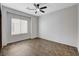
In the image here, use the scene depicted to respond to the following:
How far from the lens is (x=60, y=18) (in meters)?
3.17

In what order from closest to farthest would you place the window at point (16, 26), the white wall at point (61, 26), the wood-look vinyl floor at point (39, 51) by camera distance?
1. the wood-look vinyl floor at point (39, 51)
2. the white wall at point (61, 26)
3. the window at point (16, 26)

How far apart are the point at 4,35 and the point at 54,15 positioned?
2.87 meters

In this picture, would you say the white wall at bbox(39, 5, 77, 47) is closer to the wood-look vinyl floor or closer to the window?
the wood-look vinyl floor

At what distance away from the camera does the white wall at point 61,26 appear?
262cm

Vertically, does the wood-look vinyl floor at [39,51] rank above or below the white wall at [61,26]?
below

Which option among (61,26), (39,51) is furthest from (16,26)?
(61,26)

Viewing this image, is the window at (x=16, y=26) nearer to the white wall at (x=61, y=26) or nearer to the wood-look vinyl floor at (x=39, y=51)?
the wood-look vinyl floor at (x=39, y=51)

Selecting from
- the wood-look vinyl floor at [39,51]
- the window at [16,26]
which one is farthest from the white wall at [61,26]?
the window at [16,26]

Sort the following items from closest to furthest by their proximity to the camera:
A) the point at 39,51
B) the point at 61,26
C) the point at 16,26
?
1. the point at 39,51
2. the point at 61,26
3. the point at 16,26

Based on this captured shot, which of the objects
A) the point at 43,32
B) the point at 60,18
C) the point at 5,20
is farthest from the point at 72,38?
the point at 5,20

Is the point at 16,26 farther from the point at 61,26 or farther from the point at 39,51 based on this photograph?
the point at 61,26

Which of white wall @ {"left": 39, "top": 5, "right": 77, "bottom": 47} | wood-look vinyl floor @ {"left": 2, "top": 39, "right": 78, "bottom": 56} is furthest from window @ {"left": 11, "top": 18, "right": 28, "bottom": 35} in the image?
white wall @ {"left": 39, "top": 5, "right": 77, "bottom": 47}

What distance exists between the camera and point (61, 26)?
3119mm

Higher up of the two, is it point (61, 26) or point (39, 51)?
point (61, 26)
